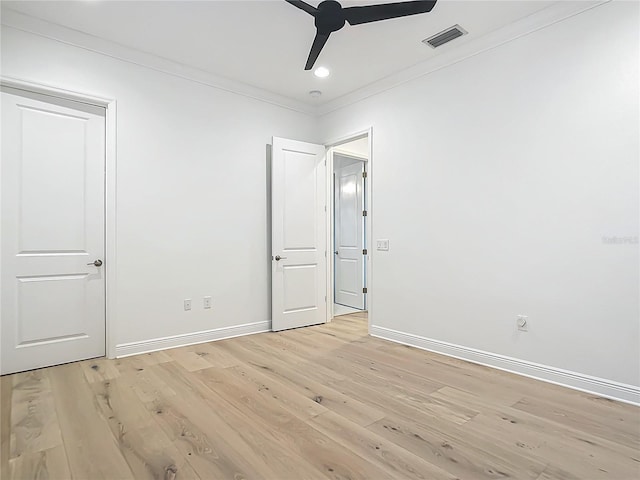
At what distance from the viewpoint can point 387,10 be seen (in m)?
2.37

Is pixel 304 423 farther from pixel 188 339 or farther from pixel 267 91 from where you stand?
pixel 267 91

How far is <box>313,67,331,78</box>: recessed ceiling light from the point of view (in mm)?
3711

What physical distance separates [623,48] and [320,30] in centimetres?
206

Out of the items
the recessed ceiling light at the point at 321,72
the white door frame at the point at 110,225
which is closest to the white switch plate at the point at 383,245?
the recessed ceiling light at the point at 321,72

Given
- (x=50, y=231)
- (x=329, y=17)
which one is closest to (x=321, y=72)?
(x=329, y=17)

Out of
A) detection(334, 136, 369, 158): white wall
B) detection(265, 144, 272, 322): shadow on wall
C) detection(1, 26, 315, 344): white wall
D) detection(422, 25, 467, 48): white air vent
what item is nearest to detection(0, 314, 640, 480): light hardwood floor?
detection(1, 26, 315, 344): white wall

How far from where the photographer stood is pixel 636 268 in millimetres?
2326

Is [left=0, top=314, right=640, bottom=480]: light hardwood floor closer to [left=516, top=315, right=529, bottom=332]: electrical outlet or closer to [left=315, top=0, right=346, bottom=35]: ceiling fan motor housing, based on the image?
[left=516, top=315, right=529, bottom=332]: electrical outlet

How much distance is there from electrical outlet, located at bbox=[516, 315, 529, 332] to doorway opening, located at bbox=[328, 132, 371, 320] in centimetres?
269

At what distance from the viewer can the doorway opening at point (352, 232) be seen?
571 centimetres

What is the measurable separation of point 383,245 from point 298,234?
1.08m

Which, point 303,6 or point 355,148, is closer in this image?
point 303,6

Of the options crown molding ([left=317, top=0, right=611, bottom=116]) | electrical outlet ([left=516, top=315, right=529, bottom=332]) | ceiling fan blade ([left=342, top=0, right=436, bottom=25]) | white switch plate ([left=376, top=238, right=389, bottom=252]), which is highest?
A: crown molding ([left=317, top=0, right=611, bottom=116])

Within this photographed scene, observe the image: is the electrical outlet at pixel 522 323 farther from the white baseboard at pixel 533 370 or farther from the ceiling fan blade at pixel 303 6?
the ceiling fan blade at pixel 303 6
